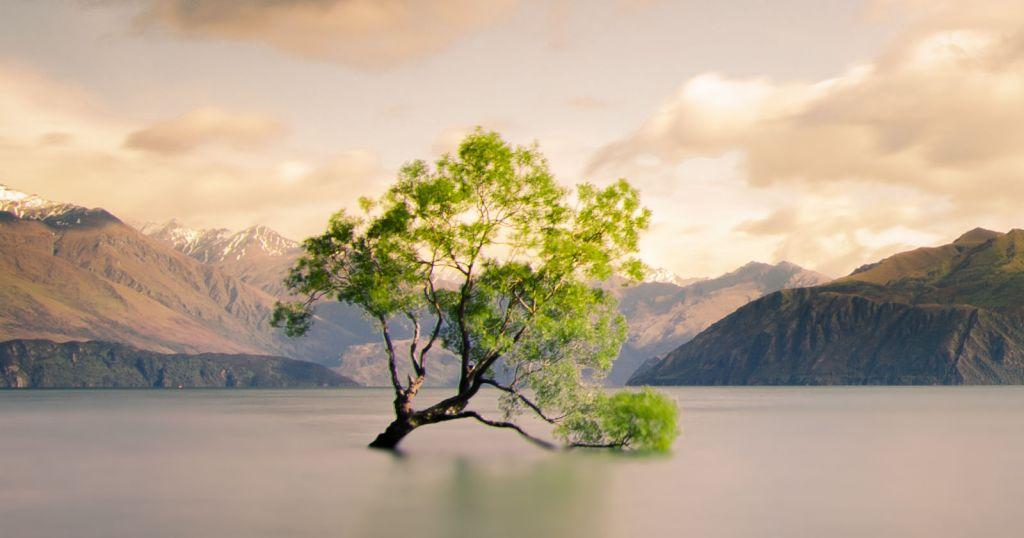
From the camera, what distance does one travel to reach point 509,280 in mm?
59031

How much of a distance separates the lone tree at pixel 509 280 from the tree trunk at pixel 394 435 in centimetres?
195

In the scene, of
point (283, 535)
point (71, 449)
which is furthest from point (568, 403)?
point (71, 449)

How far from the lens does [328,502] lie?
38406mm

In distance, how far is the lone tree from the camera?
58.0 meters

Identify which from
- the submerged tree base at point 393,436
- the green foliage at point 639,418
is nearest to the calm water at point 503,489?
the submerged tree base at point 393,436

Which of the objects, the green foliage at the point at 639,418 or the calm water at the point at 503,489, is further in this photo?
the green foliage at the point at 639,418

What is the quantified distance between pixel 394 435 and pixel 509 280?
16.1 meters

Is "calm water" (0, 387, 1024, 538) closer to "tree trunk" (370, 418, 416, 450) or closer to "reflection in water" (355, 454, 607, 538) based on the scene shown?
"reflection in water" (355, 454, 607, 538)

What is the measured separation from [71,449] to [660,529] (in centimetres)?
5475

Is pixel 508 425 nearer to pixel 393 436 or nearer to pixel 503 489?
pixel 393 436

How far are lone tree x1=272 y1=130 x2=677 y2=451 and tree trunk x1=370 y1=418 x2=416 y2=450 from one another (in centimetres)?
195

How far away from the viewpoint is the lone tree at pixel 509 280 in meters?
58.0

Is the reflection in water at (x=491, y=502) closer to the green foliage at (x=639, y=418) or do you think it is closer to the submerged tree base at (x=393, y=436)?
the green foliage at (x=639, y=418)

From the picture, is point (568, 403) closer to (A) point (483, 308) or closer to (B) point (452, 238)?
(A) point (483, 308)
